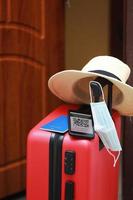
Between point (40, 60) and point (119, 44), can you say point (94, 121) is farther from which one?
point (119, 44)

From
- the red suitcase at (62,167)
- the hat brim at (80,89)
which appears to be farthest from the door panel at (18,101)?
the red suitcase at (62,167)

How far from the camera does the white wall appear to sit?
2824mm

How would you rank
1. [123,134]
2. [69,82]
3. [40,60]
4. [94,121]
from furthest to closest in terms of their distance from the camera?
1. [40,60]
2. [123,134]
3. [69,82]
4. [94,121]

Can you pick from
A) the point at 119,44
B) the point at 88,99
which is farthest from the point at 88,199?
the point at 119,44

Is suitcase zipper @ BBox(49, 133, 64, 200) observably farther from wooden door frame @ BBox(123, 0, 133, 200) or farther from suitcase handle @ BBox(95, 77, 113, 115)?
wooden door frame @ BBox(123, 0, 133, 200)

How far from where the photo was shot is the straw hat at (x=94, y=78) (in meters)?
1.39

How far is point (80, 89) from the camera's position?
1.53 meters

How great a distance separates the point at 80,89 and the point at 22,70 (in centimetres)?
56

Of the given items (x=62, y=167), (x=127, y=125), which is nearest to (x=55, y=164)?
(x=62, y=167)

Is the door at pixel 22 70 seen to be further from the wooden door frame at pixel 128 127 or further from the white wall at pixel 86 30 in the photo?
the white wall at pixel 86 30

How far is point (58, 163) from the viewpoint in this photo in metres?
1.29

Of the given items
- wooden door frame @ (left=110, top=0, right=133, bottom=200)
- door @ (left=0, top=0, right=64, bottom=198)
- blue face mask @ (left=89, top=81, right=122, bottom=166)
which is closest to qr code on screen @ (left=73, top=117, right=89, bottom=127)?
blue face mask @ (left=89, top=81, right=122, bottom=166)

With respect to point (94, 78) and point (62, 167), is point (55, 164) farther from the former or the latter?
point (94, 78)

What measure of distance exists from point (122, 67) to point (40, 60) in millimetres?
709
